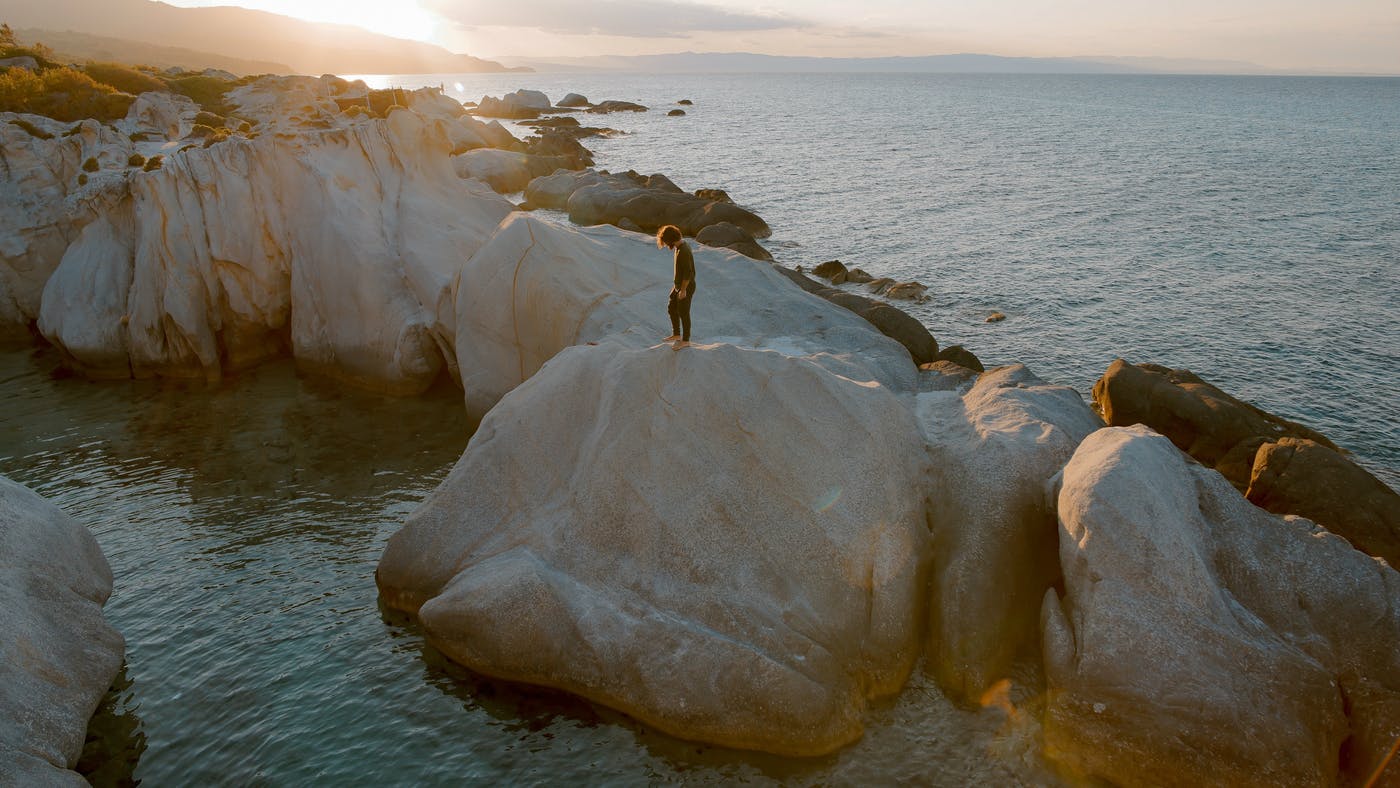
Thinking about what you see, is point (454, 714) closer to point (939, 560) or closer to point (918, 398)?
point (939, 560)

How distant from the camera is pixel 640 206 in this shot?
50.2m

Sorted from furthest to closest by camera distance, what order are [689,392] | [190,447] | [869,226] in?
1. [869,226]
2. [190,447]
3. [689,392]

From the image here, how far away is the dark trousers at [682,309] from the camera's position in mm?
16750

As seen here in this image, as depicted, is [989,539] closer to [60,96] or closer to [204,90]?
[60,96]

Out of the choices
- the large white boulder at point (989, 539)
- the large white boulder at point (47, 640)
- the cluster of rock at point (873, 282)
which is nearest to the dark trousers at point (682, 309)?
the large white boulder at point (989, 539)

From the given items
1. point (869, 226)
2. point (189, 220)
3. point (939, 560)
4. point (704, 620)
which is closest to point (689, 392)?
Answer: point (704, 620)

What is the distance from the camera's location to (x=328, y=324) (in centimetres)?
2834

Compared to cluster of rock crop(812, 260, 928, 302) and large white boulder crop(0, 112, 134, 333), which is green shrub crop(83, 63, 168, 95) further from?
cluster of rock crop(812, 260, 928, 302)

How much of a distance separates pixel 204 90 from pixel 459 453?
5912 cm

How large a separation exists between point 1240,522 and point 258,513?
20.4 meters

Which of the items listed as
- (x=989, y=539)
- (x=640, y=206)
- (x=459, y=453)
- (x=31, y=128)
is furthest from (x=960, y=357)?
(x=31, y=128)

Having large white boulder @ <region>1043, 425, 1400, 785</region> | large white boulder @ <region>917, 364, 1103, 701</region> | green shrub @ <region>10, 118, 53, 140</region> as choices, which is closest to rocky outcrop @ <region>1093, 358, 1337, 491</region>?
large white boulder @ <region>917, 364, 1103, 701</region>

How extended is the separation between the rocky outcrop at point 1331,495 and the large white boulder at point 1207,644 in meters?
3.85

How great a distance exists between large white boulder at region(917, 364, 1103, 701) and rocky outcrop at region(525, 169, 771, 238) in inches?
1262
